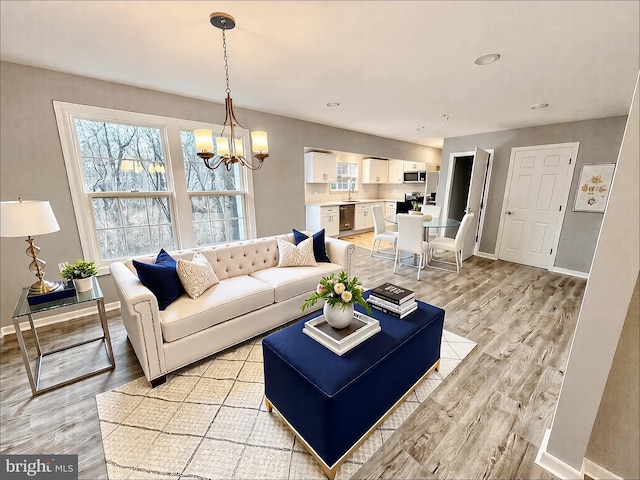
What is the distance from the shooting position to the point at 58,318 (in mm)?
2707

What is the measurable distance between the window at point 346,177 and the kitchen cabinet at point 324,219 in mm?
921

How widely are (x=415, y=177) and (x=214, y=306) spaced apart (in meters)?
6.74

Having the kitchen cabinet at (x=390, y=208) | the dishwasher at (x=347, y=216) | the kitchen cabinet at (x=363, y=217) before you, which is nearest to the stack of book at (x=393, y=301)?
the dishwasher at (x=347, y=216)

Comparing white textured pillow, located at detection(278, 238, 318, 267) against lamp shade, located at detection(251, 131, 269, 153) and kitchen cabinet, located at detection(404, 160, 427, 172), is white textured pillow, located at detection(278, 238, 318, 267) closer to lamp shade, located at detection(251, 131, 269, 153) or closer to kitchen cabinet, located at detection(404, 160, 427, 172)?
lamp shade, located at detection(251, 131, 269, 153)

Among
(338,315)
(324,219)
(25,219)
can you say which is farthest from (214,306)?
(324,219)

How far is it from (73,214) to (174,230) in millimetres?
952

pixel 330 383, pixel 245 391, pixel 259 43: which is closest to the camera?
pixel 330 383

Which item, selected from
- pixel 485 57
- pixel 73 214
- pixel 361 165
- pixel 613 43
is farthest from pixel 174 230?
pixel 361 165

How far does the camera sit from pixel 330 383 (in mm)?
1196

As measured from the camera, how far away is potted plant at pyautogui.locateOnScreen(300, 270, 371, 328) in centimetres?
148

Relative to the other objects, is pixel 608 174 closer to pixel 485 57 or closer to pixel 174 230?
pixel 485 57

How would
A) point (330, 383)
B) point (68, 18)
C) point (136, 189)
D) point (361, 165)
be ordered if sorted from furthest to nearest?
point (361, 165) → point (136, 189) → point (68, 18) → point (330, 383)

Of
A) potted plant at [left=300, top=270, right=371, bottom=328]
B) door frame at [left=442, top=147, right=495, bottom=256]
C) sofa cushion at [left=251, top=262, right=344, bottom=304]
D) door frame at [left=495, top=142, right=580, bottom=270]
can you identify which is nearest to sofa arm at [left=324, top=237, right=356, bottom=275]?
sofa cushion at [left=251, top=262, right=344, bottom=304]

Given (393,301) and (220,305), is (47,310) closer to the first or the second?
(220,305)
